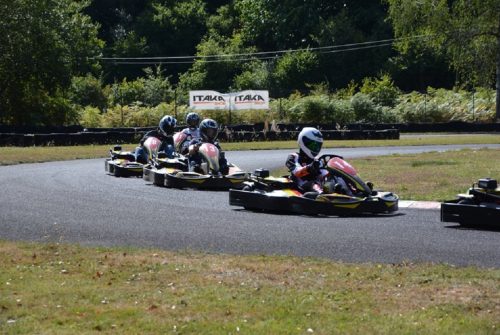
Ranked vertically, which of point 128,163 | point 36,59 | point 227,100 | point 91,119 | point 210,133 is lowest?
point 128,163

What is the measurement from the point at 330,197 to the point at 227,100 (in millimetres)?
28991

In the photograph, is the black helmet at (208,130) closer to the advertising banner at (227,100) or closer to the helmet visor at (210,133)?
the helmet visor at (210,133)

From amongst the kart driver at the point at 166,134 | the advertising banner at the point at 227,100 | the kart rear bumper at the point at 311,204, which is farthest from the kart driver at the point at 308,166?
the advertising banner at the point at 227,100

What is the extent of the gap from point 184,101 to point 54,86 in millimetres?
18412

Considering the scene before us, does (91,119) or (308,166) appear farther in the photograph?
(91,119)

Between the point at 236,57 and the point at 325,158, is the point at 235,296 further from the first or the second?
the point at 236,57

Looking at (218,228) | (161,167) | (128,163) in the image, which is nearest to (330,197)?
(218,228)

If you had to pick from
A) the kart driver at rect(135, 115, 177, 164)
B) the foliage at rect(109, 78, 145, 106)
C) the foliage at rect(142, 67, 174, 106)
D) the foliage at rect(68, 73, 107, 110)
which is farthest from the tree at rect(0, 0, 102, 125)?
the kart driver at rect(135, 115, 177, 164)

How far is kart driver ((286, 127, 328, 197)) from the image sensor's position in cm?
1270

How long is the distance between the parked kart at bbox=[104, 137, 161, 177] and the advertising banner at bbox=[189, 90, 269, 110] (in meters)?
20.6

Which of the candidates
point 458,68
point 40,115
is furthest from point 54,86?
point 458,68

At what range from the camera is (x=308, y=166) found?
1273 cm

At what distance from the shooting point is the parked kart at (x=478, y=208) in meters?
10.5

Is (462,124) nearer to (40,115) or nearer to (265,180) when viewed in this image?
(40,115)
